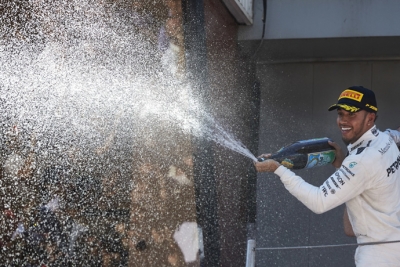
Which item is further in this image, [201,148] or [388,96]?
[388,96]

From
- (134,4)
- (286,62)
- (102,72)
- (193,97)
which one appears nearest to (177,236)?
(193,97)

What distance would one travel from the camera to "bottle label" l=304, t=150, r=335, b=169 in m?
4.47

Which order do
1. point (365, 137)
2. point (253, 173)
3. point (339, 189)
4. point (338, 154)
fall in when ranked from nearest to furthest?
point (339, 189) → point (365, 137) → point (338, 154) → point (253, 173)

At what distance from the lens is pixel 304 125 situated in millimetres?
7508

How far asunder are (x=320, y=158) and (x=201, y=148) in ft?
5.67

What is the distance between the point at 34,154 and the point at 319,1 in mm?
3573

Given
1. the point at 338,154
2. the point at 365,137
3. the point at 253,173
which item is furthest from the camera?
the point at 253,173

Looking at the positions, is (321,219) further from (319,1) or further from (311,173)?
(319,1)

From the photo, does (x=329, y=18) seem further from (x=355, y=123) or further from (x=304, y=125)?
(x=355, y=123)

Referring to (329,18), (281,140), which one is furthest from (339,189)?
(281,140)

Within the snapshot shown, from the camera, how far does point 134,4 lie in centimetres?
550

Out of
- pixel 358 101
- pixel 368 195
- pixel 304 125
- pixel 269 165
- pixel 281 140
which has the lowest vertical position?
pixel 368 195

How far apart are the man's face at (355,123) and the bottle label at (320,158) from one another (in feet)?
1.80

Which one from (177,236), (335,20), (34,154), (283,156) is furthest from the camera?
(335,20)
